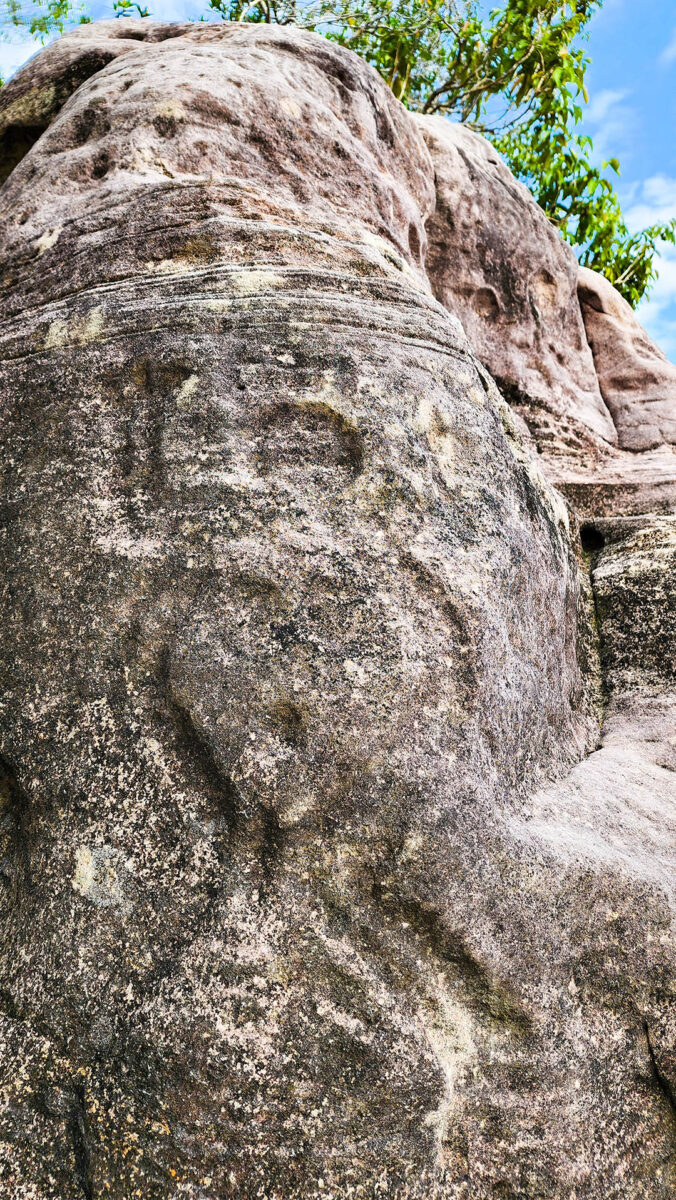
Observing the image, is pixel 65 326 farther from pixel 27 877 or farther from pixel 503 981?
pixel 503 981

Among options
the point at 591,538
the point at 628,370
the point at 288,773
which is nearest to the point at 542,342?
the point at 628,370

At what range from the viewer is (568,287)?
453 centimetres

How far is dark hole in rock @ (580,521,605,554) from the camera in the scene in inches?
125

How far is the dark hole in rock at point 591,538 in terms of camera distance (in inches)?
125

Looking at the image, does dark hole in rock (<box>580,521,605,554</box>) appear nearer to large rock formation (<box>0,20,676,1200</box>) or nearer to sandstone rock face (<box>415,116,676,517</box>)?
sandstone rock face (<box>415,116,676,517</box>)

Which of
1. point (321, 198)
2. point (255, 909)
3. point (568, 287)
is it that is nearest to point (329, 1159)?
point (255, 909)

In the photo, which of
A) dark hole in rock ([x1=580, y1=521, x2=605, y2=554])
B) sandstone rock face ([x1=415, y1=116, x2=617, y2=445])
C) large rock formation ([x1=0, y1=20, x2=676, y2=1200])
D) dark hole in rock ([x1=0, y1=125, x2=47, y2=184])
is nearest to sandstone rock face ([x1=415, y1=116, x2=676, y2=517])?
sandstone rock face ([x1=415, y1=116, x2=617, y2=445])

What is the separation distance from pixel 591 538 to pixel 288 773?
2257mm

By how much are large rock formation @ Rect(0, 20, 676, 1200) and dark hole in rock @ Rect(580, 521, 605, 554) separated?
1195mm

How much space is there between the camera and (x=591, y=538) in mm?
3219

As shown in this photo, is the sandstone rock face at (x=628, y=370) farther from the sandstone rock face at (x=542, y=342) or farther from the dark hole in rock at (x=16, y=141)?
the dark hole in rock at (x=16, y=141)

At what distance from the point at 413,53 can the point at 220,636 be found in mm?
6762

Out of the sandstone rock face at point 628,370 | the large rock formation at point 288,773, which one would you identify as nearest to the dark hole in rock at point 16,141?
the large rock formation at point 288,773

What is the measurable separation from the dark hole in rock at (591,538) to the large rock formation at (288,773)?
119cm
